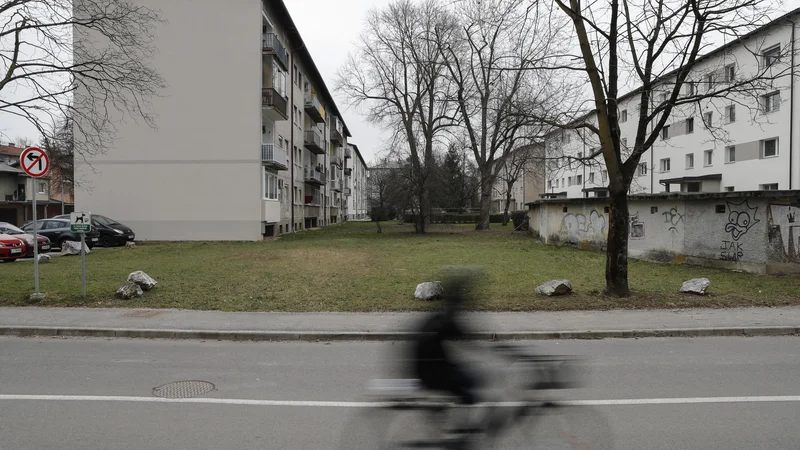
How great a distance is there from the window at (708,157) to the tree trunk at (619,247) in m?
31.8

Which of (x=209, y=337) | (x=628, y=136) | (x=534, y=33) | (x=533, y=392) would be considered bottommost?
(x=209, y=337)

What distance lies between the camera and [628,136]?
155 ft

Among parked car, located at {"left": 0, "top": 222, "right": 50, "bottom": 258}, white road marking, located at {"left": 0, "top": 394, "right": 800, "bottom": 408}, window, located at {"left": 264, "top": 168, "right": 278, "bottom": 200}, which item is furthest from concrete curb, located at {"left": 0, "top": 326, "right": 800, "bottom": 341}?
window, located at {"left": 264, "top": 168, "right": 278, "bottom": 200}

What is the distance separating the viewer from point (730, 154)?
→ 3409 cm

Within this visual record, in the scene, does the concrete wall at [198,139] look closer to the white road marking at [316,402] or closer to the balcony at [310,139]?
the balcony at [310,139]

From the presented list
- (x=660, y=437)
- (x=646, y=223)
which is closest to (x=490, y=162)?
(x=646, y=223)

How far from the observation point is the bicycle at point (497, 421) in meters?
3.41

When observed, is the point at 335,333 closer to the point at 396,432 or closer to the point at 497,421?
the point at 396,432

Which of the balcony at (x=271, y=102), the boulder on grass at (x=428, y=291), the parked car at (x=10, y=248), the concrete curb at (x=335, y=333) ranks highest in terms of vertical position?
the balcony at (x=271, y=102)

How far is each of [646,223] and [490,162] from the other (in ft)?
70.6

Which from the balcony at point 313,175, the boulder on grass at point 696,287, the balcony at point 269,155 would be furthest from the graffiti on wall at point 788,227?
the balcony at point 313,175

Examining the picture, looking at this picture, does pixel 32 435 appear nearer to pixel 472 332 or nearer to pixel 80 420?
pixel 80 420

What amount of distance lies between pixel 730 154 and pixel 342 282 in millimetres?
33301

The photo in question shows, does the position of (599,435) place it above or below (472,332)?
below
